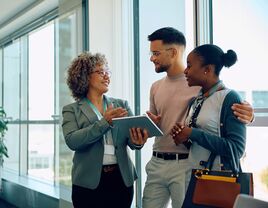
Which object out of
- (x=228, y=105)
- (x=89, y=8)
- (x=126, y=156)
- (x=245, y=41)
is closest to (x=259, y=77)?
(x=245, y=41)

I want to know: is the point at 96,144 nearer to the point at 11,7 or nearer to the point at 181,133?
the point at 181,133

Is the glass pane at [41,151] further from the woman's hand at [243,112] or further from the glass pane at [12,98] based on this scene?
the woman's hand at [243,112]

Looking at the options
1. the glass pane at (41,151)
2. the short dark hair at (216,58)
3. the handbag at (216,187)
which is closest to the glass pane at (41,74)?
the glass pane at (41,151)

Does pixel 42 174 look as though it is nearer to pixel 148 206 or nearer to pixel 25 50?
pixel 25 50

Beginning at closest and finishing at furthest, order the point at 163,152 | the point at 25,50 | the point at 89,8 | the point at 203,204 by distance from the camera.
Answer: the point at 203,204 → the point at 163,152 → the point at 89,8 → the point at 25,50

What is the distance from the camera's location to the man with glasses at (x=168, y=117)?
2.08 m

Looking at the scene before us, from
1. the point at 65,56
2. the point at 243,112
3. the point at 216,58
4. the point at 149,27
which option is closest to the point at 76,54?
the point at 65,56

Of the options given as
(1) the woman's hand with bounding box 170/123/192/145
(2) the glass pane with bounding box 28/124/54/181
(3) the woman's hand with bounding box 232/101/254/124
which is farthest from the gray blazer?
(2) the glass pane with bounding box 28/124/54/181

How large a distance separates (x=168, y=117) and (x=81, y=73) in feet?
1.90

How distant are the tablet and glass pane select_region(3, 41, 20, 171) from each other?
15.3 feet

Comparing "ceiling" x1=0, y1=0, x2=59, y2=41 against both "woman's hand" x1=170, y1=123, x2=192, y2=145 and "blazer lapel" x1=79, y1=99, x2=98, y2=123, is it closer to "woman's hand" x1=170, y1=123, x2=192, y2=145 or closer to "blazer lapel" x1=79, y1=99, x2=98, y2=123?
"blazer lapel" x1=79, y1=99, x2=98, y2=123

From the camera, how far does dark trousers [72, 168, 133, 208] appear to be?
2.18m

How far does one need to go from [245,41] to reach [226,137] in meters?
1.02

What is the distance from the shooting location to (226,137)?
1800 mm
